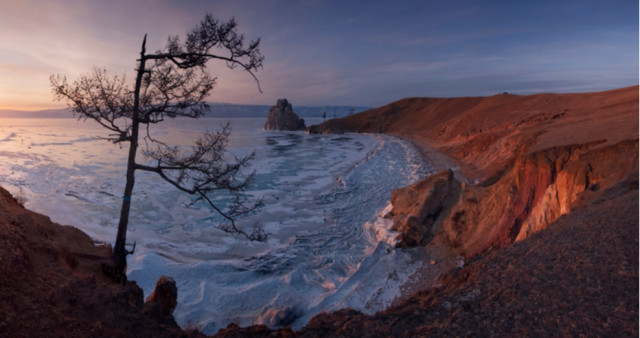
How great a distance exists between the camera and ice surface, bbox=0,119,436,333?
752cm

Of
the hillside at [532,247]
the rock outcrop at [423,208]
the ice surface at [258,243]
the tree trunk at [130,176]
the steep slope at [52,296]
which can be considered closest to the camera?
the steep slope at [52,296]

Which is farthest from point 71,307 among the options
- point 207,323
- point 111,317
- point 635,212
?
point 635,212

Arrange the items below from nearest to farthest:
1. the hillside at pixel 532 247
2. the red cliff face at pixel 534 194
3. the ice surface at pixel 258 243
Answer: the hillside at pixel 532 247 → the red cliff face at pixel 534 194 → the ice surface at pixel 258 243

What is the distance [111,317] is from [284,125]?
88.6m

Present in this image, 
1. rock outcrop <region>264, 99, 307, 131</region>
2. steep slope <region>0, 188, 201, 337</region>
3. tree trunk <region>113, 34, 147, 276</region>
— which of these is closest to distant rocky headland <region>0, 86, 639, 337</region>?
steep slope <region>0, 188, 201, 337</region>

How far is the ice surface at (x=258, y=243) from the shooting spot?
24.7 feet

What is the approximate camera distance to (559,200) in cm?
738

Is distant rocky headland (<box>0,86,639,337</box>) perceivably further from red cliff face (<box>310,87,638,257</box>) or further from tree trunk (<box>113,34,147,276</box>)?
tree trunk (<box>113,34,147,276</box>)

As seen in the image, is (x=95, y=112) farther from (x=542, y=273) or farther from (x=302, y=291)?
(x=542, y=273)

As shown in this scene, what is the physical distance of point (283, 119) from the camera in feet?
300

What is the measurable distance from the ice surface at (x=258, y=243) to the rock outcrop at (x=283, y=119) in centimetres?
6988

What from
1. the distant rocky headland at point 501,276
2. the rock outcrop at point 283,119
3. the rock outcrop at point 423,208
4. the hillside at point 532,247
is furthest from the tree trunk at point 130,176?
the rock outcrop at point 283,119

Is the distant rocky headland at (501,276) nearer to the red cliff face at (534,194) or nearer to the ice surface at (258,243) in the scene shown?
the red cliff face at (534,194)

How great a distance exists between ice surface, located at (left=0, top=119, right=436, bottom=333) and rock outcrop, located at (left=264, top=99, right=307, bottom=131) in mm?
69883
